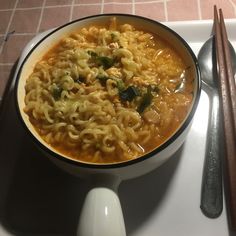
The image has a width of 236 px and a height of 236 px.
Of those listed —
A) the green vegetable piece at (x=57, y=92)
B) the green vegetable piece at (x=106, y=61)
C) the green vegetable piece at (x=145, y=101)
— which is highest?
the green vegetable piece at (x=106, y=61)

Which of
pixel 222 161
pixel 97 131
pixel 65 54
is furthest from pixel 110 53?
pixel 222 161

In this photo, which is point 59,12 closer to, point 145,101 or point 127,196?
A: point 145,101

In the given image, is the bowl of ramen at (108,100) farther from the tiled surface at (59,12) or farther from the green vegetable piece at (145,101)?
the tiled surface at (59,12)

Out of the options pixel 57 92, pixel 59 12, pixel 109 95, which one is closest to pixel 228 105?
pixel 109 95

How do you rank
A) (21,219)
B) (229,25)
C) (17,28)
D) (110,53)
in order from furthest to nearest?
(17,28) → (229,25) → (110,53) → (21,219)

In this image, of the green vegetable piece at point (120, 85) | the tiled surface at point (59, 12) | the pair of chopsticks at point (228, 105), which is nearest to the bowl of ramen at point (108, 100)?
the green vegetable piece at point (120, 85)

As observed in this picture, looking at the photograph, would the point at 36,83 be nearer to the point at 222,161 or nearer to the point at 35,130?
the point at 35,130

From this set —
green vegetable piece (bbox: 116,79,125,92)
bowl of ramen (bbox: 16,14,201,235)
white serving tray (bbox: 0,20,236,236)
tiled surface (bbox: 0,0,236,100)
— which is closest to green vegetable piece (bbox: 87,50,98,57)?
bowl of ramen (bbox: 16,14,201,235)
